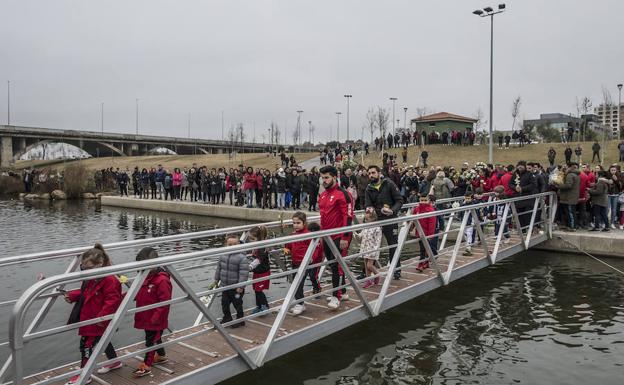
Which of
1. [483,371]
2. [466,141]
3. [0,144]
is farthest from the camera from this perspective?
[0,144]

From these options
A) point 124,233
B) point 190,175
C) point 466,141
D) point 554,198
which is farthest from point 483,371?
point 466,141

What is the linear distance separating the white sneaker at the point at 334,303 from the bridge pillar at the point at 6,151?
75.2m

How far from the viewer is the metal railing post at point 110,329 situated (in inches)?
155

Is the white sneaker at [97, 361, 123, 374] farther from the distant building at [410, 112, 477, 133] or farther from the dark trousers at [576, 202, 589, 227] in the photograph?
the distant building at [410, 112, 477, 133]

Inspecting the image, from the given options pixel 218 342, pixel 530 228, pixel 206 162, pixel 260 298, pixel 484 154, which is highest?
pixel 484 154

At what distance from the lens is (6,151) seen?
2751 inches

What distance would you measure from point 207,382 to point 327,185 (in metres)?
3.16

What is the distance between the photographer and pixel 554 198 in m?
13.9

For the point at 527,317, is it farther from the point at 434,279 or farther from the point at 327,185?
the point at 327,185

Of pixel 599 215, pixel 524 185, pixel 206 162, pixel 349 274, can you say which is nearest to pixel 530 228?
pixel 524 185

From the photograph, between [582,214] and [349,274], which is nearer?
[349,274]

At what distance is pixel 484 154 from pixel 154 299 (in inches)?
1524

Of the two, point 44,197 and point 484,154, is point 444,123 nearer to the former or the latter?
point 484,154

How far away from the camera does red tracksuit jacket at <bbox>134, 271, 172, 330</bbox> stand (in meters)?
5.04
